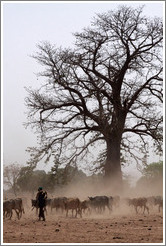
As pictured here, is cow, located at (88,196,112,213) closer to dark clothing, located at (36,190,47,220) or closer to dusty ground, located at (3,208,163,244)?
dark clothing, located at (36,190,47,220)

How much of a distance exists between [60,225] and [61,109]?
1133 centimetres

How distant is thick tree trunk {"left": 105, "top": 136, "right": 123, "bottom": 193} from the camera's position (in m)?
24.1

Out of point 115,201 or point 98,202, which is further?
point 115,201

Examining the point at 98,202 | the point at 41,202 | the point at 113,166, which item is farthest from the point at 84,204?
the point at 113,166

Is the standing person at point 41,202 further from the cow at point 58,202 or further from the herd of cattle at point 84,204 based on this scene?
the cow at point 58,202

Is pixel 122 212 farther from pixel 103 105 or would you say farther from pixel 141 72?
pixel 141 72

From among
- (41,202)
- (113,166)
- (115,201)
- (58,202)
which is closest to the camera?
(41,202)

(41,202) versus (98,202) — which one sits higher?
(41,202)

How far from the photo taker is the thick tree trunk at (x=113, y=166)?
24141 mm

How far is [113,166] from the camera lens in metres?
24.3

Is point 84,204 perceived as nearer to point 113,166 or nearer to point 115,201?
point 115,201

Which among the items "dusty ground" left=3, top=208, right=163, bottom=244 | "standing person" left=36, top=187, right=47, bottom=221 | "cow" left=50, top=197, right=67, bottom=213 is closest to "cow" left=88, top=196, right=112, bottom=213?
"cow" left=50, top=197, right=67, bottom=213

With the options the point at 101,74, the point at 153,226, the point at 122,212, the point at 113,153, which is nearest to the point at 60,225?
the point at 153,226

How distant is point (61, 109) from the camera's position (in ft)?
81.9
